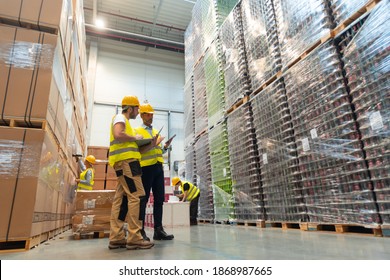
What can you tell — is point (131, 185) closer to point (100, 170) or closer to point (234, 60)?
point (234, 60)

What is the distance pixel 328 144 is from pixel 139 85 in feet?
33.5

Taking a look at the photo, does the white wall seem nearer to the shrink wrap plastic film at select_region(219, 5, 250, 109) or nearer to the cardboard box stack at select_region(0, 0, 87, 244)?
the shrink wrap plastic film at select_region(219, 5, 250, 109)

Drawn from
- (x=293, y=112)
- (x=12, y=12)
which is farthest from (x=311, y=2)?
(x=12, y=12)

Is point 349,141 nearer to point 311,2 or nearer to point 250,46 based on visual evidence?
point 311,2

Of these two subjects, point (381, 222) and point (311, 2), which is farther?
point (311, 2)

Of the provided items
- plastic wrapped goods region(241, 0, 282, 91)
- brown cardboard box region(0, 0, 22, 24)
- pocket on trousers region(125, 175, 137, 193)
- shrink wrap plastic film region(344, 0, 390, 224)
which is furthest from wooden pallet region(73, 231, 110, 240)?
shrink wrap plastic film region(344, 0, 390, 224)

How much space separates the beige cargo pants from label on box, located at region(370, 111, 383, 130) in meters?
2.29

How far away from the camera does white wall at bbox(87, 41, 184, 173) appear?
1122 centimetres

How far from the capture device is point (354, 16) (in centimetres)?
294

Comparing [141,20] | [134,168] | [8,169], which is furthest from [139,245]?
[141,20]

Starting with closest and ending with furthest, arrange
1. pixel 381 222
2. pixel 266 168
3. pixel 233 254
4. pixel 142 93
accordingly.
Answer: pixel 233 254 < pixel 381 222 < pixel 266 168 < pixel 142 93

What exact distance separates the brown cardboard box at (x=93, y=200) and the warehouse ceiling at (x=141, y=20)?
8.40 m

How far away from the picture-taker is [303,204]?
136 inches

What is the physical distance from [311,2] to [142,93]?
30.8ft
